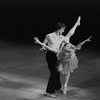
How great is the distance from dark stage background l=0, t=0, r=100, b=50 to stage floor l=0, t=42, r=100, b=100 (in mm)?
1374

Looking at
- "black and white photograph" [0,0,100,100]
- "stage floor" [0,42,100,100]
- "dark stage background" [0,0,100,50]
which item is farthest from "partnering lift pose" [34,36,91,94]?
"dark stage background" [0,0,100,50]

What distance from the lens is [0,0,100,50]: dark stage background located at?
20.0 meters

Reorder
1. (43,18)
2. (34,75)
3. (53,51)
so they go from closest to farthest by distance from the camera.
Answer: (53,51) → (34,75) → (43,18)

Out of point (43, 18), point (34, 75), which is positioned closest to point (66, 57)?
point (34, 75)

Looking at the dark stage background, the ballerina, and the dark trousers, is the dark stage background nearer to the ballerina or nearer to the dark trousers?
the ballerina

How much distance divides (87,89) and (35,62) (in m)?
3.40

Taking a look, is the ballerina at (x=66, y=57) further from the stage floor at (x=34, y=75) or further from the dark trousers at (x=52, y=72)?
the stage floor at (x=34, y=75)

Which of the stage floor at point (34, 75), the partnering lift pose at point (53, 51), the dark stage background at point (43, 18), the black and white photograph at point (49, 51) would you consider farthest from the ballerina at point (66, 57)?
the dark stage background at point (43, 18)

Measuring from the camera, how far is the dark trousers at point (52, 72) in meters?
12.4

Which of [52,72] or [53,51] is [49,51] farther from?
[52,72]

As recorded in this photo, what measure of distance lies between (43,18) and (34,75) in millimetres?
8717

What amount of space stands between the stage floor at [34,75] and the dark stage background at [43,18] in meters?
1.37

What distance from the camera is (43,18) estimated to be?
23141 mm

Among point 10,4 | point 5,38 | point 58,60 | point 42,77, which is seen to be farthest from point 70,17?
point 58,60
